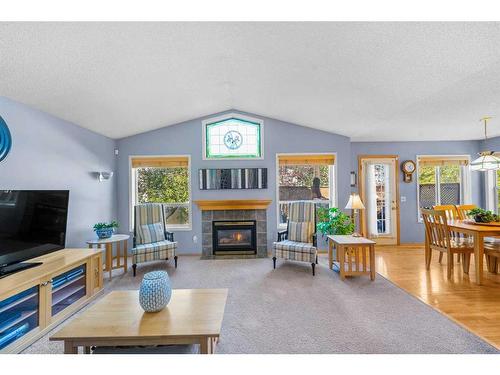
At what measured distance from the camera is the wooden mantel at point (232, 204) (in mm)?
5016

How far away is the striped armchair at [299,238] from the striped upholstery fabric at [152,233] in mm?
1959

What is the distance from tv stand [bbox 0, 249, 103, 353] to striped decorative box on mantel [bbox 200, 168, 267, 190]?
2429 millimetres

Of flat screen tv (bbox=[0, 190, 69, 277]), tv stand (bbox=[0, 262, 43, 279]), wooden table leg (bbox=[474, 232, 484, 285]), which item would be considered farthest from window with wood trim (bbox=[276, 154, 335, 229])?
tv stand (bbox=[0, 262, 43, 279])

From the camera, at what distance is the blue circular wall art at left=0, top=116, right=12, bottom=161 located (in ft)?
8.73

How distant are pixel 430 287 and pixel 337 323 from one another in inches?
66.5

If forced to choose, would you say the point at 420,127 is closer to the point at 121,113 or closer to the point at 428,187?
the point at 428,187

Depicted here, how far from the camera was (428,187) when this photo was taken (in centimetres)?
587

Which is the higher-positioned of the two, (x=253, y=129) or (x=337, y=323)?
(x=253, y=129)

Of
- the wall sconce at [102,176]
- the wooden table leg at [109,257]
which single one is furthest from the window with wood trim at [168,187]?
the wooden table leg at [109,257]

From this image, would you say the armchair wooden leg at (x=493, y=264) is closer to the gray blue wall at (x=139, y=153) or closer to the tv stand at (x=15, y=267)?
the gray blue wall at (x=139, y=153)

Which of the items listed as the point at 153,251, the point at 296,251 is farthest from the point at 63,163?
the point at 296,251

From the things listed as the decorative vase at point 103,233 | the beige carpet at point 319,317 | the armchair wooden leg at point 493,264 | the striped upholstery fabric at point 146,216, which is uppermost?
the striped upholstery fabric at point 146,216

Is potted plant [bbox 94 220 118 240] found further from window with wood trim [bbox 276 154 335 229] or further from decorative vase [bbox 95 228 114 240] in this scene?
window with wood trim [bbox 276 154 335 229]
